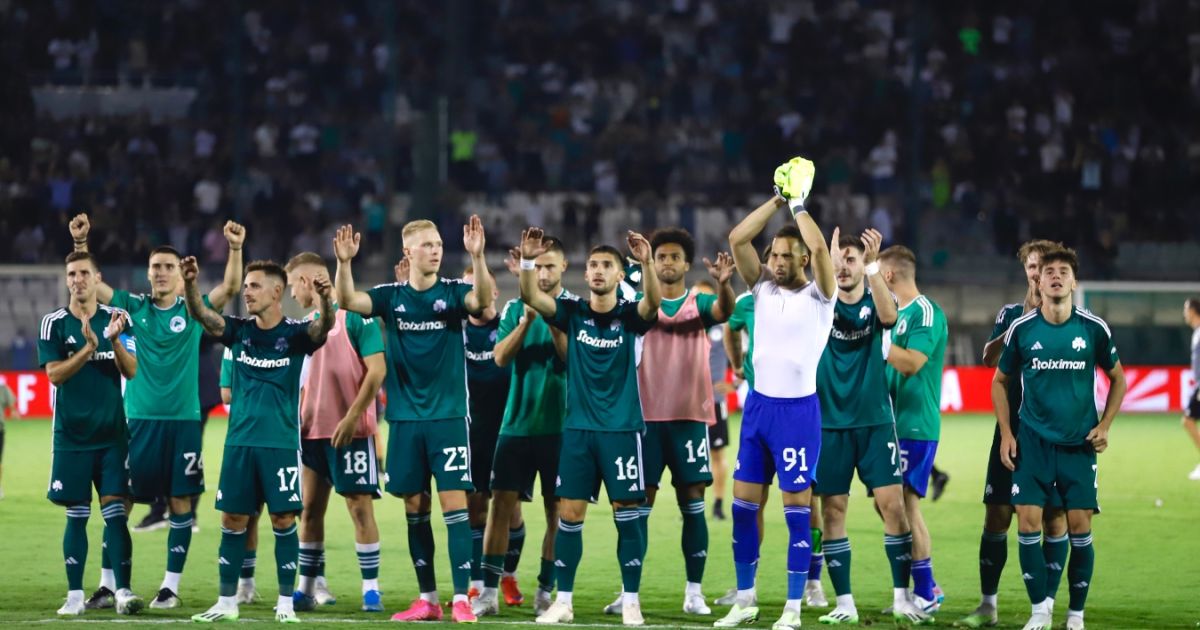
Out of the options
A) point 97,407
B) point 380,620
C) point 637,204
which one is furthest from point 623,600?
point 637,204

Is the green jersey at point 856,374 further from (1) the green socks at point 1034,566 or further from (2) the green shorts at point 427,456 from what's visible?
(2) the green shorts at point 427,456

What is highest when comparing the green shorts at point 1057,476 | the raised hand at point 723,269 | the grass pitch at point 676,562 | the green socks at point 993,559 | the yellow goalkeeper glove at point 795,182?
the yellow goalkeeper glove at point 795,182

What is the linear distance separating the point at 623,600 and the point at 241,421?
8.02 feet

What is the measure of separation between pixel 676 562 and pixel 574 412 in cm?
321

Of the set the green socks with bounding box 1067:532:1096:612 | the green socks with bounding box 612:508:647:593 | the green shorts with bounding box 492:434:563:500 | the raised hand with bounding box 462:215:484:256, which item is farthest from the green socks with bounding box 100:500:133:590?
the green socks with bounding box 1067:532:1096:612

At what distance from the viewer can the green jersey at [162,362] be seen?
10078mm

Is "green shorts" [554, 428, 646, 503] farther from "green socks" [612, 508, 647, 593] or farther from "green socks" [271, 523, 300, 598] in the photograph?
"green socks" [271, 523, 300, 598]

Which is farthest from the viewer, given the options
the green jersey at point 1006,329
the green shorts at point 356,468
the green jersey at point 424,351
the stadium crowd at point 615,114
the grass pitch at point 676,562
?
the stadium crowd at point 615,114

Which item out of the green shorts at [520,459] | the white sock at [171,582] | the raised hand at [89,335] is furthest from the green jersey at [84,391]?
the green shorts at [520,459]

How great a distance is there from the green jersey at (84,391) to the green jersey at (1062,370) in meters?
5.46

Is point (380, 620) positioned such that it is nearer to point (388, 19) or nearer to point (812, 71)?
point (388, 19)

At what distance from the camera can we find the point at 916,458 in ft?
32.6

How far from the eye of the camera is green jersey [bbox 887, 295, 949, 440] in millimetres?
9719

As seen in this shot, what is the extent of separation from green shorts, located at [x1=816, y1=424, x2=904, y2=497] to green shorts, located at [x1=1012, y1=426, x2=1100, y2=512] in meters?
0.74
